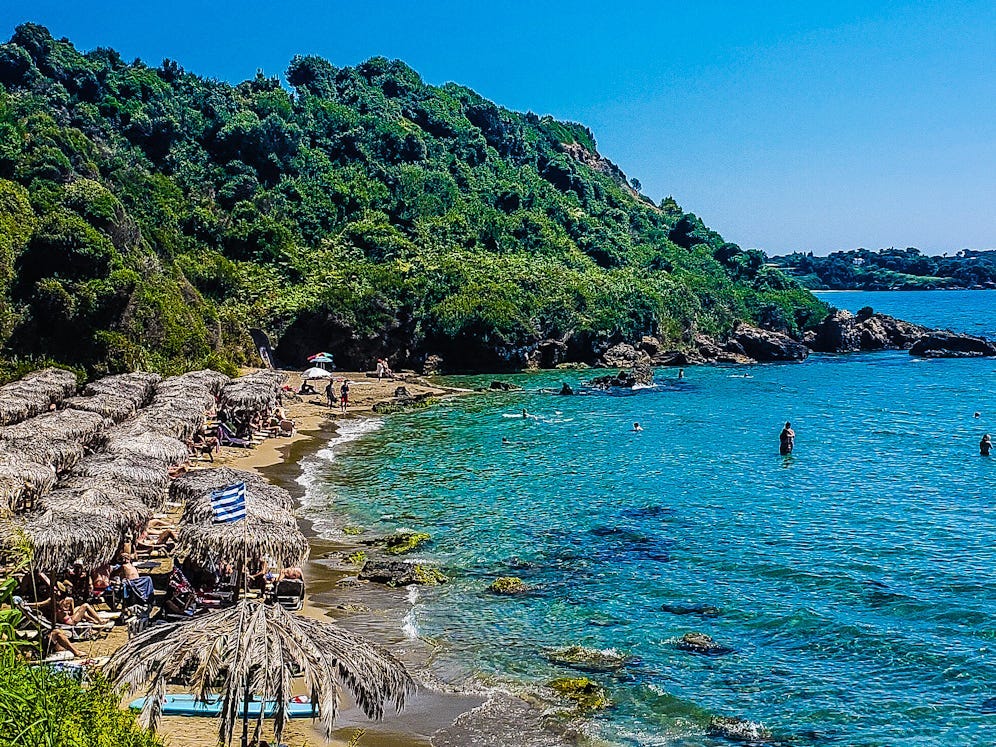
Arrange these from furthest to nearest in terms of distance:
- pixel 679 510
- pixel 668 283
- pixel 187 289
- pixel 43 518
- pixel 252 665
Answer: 1. pixel 668 283
2. pixel 187 289
3. pixel 679 510
4. pixel 43 518
5. pixel 252 665

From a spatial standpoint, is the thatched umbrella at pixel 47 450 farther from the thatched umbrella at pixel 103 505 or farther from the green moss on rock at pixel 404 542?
the green moss on rock at pixel 404 542

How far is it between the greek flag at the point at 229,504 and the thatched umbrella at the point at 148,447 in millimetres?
5641

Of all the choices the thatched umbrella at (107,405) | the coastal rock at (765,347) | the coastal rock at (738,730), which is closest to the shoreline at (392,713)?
the coastal rock at (738,730)

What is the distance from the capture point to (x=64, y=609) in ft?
46.6

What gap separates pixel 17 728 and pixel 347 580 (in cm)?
1254

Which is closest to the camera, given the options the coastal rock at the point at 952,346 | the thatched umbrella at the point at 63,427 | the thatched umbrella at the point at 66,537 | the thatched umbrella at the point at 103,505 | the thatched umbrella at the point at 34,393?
the thatched umbrella at the point at 66,537

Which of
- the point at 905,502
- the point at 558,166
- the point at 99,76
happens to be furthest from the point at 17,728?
the point at 558,166

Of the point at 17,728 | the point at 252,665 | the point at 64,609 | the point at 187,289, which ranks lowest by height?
the point at 64,609

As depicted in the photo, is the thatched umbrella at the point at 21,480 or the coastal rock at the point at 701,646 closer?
the coastal rock at the point at 701,646

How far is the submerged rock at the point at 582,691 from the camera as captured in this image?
13.3m

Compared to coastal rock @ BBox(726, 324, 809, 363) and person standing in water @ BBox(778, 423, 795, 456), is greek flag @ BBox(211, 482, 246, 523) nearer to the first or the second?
person standing in water @ BBox(778, 423, 795, 456)

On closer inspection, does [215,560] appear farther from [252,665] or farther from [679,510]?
[679,510]

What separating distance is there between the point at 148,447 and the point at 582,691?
13.6m

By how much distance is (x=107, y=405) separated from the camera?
91.1ft
